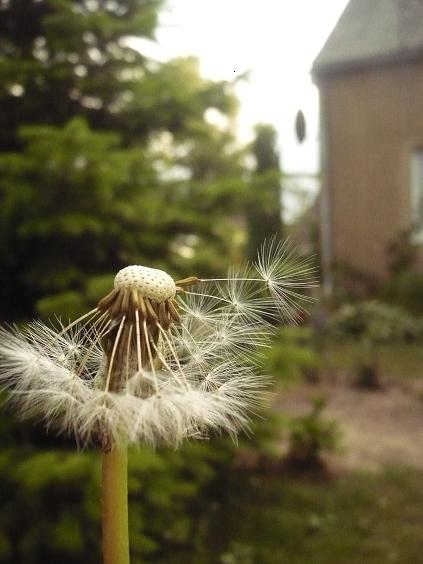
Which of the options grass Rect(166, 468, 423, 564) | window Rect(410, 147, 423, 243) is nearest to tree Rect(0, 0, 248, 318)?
window Rect(410, 147, 423, 243)

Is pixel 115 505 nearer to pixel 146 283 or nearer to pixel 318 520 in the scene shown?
pixel 146 283

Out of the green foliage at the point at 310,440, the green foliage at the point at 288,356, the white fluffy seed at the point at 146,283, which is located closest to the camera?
the white fluffy seed at the point at 146,283

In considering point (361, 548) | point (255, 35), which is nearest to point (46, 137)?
point (255, 35)

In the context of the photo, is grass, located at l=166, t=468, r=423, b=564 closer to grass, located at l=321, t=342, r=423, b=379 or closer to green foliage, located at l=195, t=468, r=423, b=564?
green foliage, located at l=195, t=468, r=423, b=564

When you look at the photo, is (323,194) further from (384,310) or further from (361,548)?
(361,548)

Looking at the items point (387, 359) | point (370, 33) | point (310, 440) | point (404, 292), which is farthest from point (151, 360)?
point (387, 359)

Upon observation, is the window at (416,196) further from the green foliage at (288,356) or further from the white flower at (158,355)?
the white flower at (158,355)

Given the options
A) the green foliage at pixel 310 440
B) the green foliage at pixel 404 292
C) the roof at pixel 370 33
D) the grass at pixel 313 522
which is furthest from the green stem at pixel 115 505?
the green foliage at pixel 310 440
